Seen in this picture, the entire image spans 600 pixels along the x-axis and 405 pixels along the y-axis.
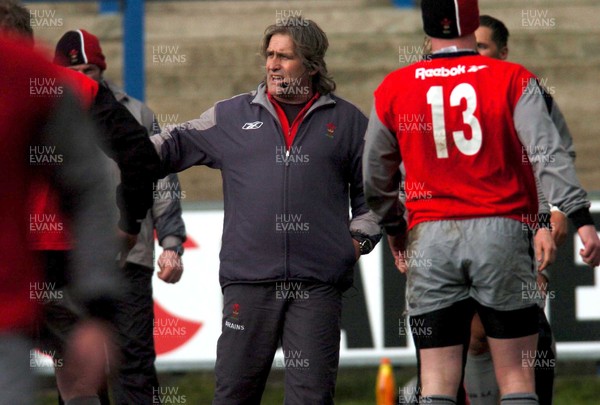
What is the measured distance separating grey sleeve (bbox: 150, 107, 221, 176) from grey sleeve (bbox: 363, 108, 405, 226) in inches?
28.6

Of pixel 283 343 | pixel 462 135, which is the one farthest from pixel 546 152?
pixel 283 343

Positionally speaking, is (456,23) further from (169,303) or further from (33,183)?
(169,303)

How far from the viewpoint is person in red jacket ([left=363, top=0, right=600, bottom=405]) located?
4.82 meters

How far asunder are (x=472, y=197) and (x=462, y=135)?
23cm

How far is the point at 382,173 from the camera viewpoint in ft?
16.9

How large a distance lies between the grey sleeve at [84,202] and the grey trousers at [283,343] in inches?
90.1

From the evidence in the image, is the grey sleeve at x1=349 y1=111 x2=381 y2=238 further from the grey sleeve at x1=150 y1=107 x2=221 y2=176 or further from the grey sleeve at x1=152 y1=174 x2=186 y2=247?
the grey sleeve at x1=152 y1=174 x2=186 y2=247

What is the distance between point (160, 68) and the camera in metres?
13.3

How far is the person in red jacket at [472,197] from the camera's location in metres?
4.82

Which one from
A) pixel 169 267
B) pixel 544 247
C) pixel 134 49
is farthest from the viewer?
pixel 134 49

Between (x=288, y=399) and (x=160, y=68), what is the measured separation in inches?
323

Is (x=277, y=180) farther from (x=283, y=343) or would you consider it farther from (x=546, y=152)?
(x=546, y=152)

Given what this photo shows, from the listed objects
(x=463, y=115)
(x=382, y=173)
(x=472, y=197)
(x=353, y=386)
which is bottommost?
(x=353, y=386)

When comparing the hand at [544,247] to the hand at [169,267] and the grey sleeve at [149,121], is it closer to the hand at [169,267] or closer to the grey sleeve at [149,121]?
the hand at [169,267]
